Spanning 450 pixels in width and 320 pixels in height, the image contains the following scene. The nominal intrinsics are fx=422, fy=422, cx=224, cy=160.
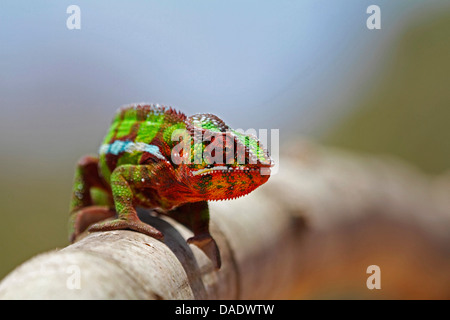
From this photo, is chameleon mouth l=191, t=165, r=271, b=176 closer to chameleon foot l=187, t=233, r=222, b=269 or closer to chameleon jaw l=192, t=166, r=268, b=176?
chameleon jaw l=192, t=166, r=268, b=176

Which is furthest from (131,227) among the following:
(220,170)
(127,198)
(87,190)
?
(87,190)

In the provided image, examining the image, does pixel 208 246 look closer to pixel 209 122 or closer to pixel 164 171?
pixel 164 171

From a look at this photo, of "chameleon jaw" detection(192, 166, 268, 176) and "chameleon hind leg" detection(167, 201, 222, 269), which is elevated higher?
"chameleon jaw" detection(192, 166, 268, 176)

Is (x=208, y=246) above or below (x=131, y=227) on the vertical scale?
below

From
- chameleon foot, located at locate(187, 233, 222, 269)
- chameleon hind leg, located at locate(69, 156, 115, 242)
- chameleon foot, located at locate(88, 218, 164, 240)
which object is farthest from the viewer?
chameleon hind leg, located at locate(69, 156, 115, 242)

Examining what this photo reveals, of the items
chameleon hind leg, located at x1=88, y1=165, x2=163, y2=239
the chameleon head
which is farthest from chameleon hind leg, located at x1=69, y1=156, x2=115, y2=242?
the chameleon head

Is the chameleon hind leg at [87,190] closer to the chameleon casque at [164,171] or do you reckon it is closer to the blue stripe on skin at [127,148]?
the chameleon casque at [164,171]
